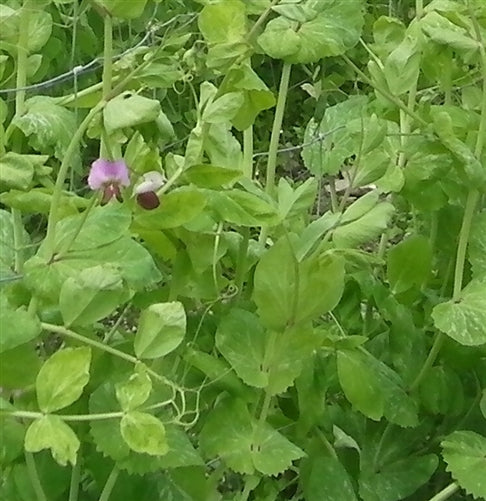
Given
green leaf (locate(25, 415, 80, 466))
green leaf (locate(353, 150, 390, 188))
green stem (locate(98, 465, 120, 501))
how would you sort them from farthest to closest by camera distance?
green leaf (locate(353, 150, 390, 188)) < green stem (locate(98, 465, 120, 501)) < green leaf (locate(25, 415, 80, 466))

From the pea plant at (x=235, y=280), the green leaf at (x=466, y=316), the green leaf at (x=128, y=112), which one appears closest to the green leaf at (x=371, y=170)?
the pea plant at (x=235, y=280)

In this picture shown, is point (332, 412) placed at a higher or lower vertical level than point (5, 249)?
lower

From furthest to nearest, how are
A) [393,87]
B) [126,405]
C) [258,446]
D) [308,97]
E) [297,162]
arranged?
[308,97] < [297,162] < [393,87] < [258,446] < [126,405]

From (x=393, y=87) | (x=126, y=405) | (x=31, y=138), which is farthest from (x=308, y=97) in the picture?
(x=126, y=405)

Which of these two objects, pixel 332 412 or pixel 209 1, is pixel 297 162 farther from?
pixel 209 1

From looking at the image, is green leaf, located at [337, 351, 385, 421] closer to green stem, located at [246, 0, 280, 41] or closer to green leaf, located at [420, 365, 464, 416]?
green leaf, located at [420, 365, 464, 416]

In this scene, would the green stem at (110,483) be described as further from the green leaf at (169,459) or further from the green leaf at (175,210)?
the green leaf at (175,210)

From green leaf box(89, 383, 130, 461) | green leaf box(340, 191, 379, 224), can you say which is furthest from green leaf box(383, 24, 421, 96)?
green leaf box(89, 383, 130, 461)
